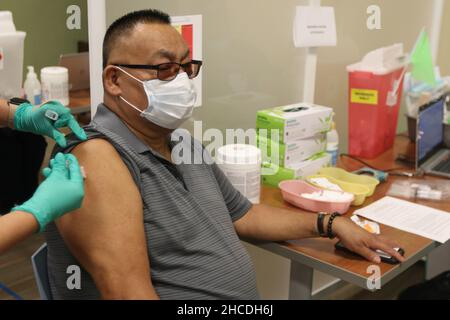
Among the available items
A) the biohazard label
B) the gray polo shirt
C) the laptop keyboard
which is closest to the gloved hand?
the gray polo shirt

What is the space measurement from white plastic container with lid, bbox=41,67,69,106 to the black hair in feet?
4.47

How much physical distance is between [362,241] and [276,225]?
0.26 m

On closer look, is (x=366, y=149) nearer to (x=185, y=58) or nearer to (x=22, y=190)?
(x=185, y=58)

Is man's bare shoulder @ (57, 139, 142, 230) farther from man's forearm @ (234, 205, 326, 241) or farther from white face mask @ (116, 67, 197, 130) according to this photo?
man's forearm @ (234, 205, 326, 241)

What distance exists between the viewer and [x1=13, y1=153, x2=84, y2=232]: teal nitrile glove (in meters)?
1.07

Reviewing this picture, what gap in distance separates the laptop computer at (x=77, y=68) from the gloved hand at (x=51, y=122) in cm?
178

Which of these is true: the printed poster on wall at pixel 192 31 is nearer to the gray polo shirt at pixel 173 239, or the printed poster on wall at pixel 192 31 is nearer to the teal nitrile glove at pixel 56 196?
the gray polo shirt at pixel 173 239

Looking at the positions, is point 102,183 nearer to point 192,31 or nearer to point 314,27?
point 192,31

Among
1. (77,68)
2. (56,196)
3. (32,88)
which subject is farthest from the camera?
(77,68)

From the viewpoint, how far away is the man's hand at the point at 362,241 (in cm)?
149

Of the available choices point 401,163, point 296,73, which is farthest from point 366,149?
point 296,73

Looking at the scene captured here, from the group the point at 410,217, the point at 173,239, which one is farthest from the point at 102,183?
the point at 410,217

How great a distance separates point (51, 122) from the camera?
134 centimetres
